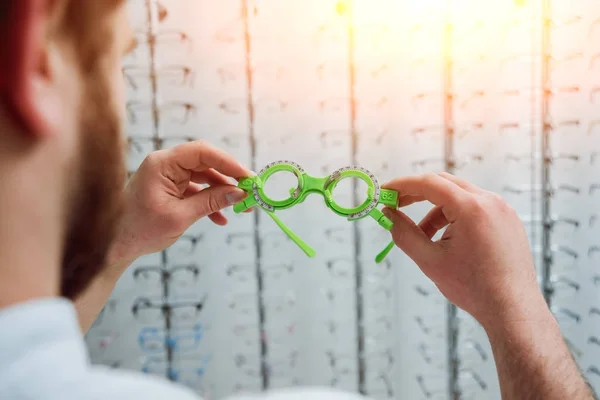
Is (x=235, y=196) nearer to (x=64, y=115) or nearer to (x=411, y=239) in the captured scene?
(x=411, y=239)

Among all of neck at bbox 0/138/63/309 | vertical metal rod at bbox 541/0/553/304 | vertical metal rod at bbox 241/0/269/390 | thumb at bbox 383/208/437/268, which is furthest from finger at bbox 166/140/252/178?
vertical metal rod at bbox 541/0/553/304

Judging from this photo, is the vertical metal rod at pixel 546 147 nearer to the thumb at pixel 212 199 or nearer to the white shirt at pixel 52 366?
the thumb at pixel 212 199

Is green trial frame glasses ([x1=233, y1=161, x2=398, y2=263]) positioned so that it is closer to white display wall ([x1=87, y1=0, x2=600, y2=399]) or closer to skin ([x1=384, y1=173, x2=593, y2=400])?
skin ([x1=384, y1=173, x2=593, y2=400])

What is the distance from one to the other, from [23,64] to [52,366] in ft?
0.69

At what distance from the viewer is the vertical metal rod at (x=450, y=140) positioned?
5.42 ft

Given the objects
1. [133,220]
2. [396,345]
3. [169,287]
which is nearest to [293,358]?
[396,345]

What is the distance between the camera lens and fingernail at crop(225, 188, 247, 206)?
3.02 ft

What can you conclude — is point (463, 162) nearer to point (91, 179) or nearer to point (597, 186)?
point (597, 186)

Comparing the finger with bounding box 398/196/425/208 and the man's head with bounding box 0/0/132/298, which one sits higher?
the man's head with bounding box 0/0/132/298

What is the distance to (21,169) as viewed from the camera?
34cm

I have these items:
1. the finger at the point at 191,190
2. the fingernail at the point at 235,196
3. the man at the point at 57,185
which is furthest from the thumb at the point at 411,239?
the man at the point at 57,185

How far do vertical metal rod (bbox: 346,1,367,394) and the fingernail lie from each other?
81 centimetres

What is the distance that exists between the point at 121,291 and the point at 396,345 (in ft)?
3.49

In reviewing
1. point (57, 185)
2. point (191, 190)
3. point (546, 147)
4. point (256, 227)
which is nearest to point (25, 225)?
point (57, 185)
